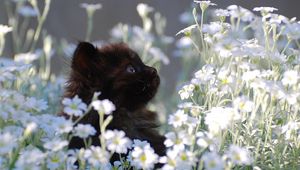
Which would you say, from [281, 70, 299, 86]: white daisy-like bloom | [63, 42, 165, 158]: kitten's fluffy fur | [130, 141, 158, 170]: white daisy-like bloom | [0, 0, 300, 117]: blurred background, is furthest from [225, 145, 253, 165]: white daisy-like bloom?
[0, 0, 300, 117]: blurred background

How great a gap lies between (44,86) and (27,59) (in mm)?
389

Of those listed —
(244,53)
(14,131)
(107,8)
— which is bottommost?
(107,8)

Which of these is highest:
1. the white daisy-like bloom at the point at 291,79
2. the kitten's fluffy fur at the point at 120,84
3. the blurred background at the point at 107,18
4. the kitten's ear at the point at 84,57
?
the white daisy-like bloom at the point at 291,79

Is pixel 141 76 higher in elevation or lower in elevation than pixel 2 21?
higher

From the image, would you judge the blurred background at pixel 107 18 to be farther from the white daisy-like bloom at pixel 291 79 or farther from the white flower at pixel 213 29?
the white daisy-like bloom at pixel 291 79

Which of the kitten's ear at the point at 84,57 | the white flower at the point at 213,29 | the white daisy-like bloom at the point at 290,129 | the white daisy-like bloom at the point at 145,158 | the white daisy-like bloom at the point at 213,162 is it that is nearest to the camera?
the white daisy-like bloom at the point at 213,162

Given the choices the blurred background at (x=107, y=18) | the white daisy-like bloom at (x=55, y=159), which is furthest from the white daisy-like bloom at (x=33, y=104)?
the blurred background at (x=107, y=18)

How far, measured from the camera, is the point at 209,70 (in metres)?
2.10

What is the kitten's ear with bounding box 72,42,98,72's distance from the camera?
2467mm

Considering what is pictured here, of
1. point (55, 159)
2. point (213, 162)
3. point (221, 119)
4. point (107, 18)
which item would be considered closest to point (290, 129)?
point (221, 119)

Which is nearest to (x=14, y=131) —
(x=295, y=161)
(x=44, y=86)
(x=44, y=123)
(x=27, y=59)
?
(x=44, y=123)

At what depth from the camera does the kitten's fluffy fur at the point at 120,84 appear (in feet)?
8.15

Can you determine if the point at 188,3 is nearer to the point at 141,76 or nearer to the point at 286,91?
the point at 141,76

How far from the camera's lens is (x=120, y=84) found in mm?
2512
